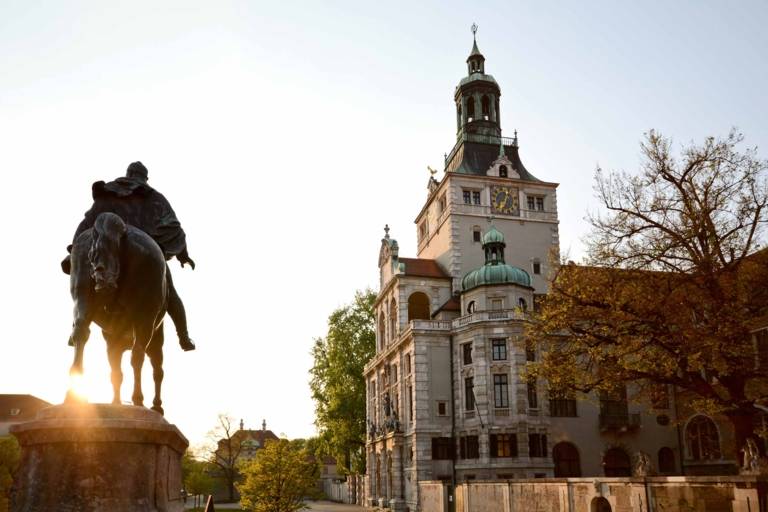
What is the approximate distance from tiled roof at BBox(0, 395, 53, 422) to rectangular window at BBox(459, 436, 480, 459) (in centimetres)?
4893

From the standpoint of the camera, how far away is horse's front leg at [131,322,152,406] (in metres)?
5.83

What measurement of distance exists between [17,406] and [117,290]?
263 ft

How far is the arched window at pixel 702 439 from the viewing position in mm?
43781

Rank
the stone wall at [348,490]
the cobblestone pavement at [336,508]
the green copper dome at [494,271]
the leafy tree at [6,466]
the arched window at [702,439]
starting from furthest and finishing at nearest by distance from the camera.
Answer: the stone wall at [348,490] < the cobblestone pavement at [336,508] < the green copper dome at [494,271] < the arched window at [702,439] < the leafy tree at [6,466]

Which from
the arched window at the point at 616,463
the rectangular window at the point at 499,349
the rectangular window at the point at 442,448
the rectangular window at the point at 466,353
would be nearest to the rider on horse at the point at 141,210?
the rectangular window at the point at 499,349

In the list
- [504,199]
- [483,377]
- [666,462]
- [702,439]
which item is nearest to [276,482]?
[483,377]

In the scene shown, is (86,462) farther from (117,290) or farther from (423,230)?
(423,230)

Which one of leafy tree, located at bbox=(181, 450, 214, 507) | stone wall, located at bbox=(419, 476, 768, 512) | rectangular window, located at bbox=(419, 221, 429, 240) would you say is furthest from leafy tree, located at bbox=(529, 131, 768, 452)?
leafy tree, located at bbox=(181, 450, 214, 507)

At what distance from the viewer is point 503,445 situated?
44.0 metres

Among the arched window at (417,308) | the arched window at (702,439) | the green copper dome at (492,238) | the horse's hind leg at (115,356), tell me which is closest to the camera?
the horse's hind leg at (115,356)

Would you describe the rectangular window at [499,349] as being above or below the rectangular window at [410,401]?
above

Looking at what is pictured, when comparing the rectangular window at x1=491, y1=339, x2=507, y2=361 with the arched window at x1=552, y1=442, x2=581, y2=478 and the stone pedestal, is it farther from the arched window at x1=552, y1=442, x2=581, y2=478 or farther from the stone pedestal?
the stone pedestal

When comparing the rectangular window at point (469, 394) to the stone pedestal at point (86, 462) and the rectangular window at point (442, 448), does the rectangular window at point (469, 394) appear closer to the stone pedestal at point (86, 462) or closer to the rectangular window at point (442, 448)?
the rectangular window at point (442, 448)

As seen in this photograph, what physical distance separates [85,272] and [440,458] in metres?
43.2
